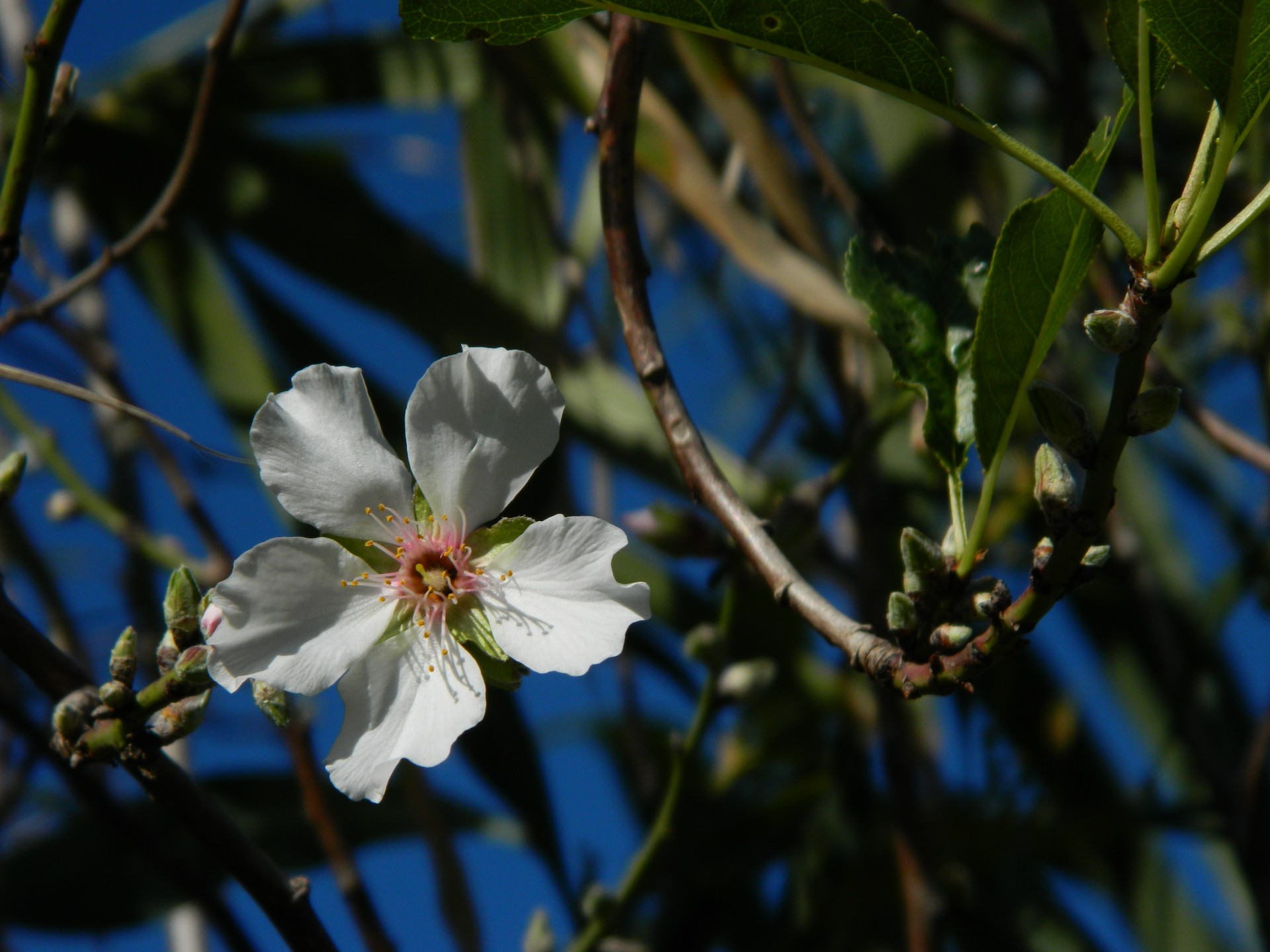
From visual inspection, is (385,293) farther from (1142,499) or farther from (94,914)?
(1142,499)

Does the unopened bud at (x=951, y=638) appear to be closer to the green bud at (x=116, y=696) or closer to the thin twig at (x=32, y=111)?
the green bud at (x=116, y=696)

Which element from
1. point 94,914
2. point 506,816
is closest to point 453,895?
point 506,816

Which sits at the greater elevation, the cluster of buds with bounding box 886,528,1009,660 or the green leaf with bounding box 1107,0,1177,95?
the green leaf with bounding box 1107,0,1177,95

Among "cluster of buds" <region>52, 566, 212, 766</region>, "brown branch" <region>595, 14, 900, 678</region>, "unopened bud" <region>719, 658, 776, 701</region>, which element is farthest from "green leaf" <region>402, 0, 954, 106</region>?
"unopened bud" <region>719, 658, 776, 701</region>

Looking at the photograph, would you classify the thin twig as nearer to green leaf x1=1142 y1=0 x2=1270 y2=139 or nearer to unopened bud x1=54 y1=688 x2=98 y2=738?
unopened bud x1=54 y1=688 x2=98 y2=738

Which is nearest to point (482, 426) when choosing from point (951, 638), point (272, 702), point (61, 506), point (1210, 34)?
point (272, 702)
